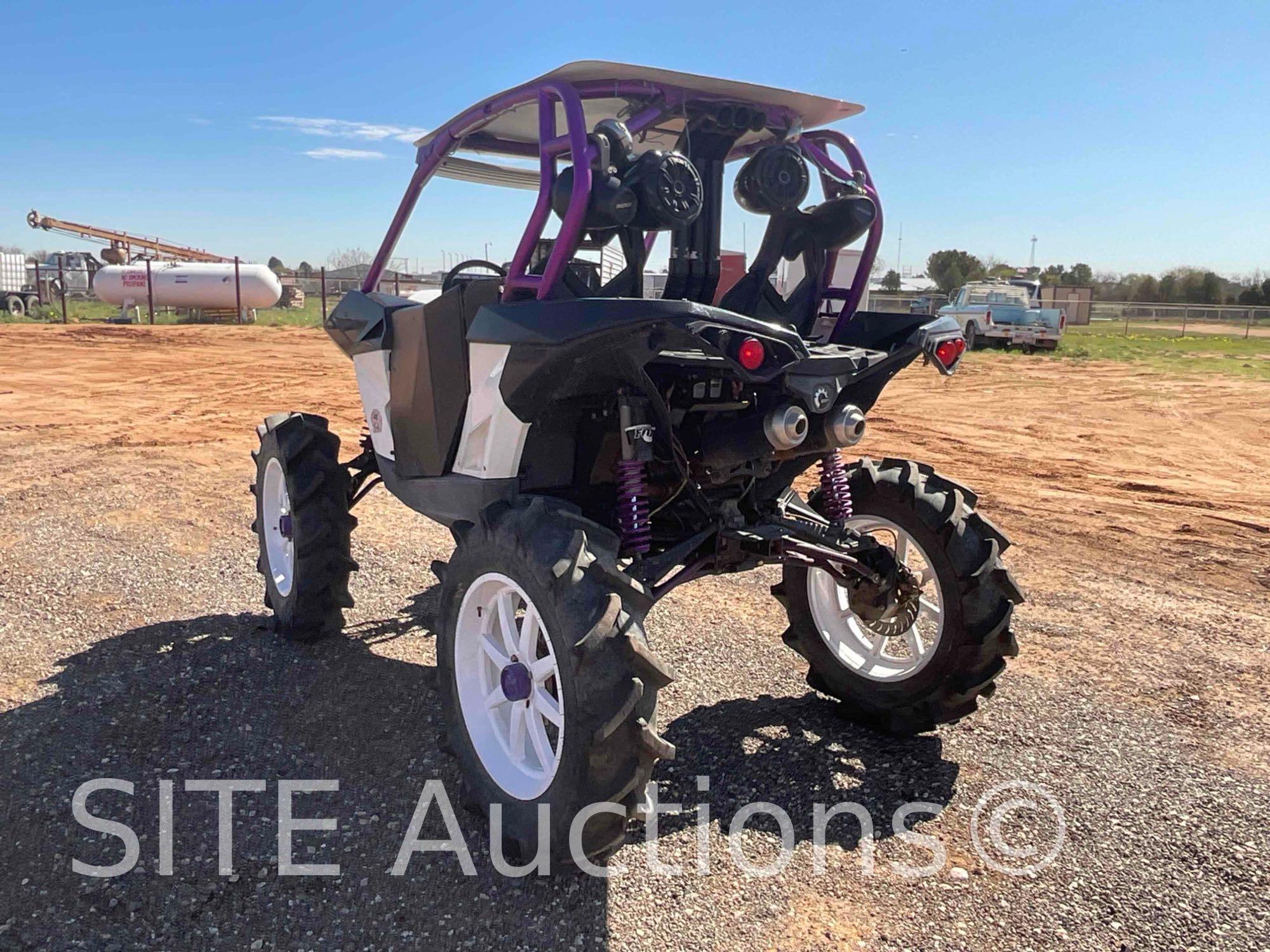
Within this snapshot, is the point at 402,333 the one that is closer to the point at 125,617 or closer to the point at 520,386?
the point at 520,386

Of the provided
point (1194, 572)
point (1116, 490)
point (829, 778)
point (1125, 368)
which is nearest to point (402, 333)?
point (829, 778)

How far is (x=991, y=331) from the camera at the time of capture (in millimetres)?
25422

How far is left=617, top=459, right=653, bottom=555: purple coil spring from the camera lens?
3438mm

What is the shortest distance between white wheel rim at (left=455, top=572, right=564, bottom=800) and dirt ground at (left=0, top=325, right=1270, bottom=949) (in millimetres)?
223

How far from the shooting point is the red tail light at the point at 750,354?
286 centimetres

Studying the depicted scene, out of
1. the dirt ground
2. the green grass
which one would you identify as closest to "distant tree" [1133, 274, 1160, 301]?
the green grass

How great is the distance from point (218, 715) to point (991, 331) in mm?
24775

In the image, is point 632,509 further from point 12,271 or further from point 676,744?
point 12,271

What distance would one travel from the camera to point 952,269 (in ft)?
202

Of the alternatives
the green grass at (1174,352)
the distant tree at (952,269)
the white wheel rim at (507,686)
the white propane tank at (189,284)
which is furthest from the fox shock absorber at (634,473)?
the distant tree at (952,269)

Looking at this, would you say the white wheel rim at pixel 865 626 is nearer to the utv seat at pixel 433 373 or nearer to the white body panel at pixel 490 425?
the white body panel at pixel 490 425

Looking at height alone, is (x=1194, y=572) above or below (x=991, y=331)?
below

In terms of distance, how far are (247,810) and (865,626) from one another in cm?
275

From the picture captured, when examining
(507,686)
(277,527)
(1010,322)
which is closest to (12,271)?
(1010,322)
